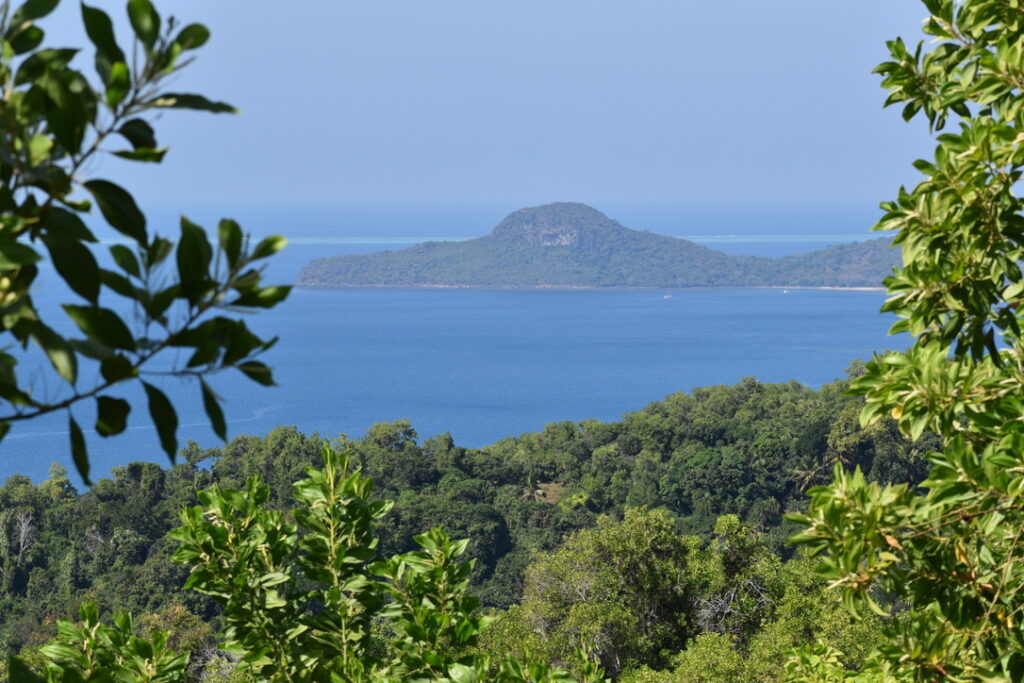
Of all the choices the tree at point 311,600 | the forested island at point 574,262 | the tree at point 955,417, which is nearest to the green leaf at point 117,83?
the tree at point 955,417

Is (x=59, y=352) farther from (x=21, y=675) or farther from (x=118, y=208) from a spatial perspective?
(x=21, y=675)

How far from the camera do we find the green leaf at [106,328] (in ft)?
2.70

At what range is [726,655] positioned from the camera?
38.8 ft

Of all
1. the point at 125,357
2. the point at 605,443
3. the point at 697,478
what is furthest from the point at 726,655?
the point at 605,443

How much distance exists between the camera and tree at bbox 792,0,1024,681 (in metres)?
1.68

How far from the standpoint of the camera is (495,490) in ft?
110

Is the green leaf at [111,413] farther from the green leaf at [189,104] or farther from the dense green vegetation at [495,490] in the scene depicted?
the dense green vegetation at [495,490]

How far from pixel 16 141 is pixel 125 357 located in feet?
0.62

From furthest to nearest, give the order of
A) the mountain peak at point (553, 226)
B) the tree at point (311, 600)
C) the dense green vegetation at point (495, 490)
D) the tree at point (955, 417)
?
the mountain peak at point (553, 226)
the dense green vegetation at point (495, 490)
the tree at point (311, 600)
the tree at point (955, 417)

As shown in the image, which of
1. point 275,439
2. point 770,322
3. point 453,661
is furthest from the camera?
point 770,322

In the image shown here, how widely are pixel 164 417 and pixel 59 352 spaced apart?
10 centimetres

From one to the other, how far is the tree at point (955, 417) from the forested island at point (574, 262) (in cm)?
11790

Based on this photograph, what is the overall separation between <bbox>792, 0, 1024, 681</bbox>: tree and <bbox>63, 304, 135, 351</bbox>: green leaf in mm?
1136

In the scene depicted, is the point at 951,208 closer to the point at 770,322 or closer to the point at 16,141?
the point at 16,141
